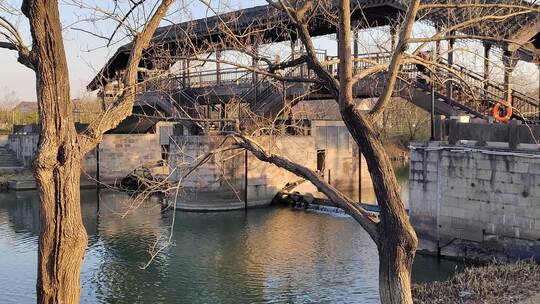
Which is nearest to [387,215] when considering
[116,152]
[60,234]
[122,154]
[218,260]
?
[60,234]

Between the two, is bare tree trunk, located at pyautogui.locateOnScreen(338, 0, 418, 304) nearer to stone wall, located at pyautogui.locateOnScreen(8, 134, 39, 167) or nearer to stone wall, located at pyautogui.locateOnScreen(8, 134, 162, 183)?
stone wall, located at pyautogui.locateOnScreen(8, 134, 162, 183)

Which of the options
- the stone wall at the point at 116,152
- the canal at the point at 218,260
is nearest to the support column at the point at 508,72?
the canal at the point at 218,260

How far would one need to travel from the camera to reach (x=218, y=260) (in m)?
18.7

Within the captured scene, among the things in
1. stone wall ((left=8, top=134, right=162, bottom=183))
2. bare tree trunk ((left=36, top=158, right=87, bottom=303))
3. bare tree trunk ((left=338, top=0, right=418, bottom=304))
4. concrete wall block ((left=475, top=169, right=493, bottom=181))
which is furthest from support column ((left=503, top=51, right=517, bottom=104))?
stone wall ((left=8, top=134, right=162, bottom=183))

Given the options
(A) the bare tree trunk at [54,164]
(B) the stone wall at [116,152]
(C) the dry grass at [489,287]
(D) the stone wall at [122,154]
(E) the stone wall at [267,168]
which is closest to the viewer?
(A) the bare tree trunk at [54,164]

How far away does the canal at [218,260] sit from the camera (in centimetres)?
1466

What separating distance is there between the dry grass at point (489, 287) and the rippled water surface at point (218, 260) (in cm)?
233

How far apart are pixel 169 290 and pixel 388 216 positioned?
10.1 meters

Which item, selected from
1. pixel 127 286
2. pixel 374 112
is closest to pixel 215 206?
pixel 127 286

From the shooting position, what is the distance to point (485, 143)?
16.6 meters

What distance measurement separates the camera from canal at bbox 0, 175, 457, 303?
1466 centimetres

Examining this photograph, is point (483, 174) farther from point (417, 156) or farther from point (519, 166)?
point (417, 156)

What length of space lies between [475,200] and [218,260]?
27.2ft

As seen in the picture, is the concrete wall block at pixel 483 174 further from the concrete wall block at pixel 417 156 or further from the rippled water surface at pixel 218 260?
the rippled water surface at pixel 218 260
